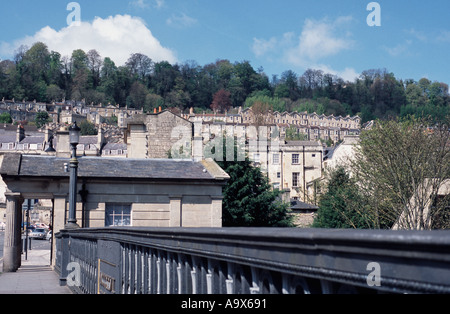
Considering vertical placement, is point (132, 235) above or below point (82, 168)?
below

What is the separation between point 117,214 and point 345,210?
73.2 ft

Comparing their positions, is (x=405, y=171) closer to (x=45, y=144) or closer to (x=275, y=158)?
(x=275, y=158)

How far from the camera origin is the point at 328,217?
1684 inches

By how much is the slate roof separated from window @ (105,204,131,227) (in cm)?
110

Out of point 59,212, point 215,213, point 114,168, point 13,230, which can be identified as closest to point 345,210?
point 215,213

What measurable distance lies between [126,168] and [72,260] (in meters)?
10.1

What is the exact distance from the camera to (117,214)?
2203 cm

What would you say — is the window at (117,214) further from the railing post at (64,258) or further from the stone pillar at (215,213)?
the railing post at (64,258)

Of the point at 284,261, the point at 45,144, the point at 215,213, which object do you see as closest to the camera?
the point at 284,261

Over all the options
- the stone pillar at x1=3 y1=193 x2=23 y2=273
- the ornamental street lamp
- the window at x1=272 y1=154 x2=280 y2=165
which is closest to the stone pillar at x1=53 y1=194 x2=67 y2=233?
the stone pillar at x1=3 y1=193 x2=23 y2=273

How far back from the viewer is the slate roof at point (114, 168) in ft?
71.8
